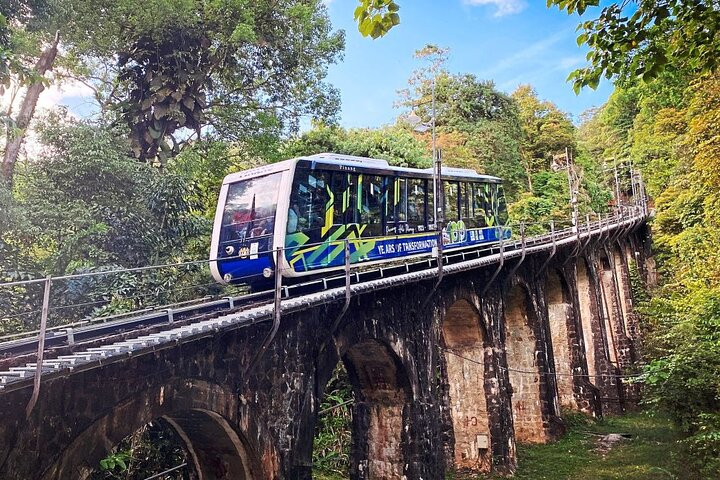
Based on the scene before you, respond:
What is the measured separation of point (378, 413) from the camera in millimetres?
9547

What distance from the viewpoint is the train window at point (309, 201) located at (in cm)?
845

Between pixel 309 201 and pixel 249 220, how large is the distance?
1.03 m

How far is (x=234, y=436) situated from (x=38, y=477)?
7.67 feet

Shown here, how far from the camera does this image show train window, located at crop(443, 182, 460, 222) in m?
12.7

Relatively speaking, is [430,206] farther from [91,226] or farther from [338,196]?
[91,226]

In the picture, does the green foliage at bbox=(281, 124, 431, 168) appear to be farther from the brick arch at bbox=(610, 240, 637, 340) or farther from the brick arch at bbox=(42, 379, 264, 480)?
the brick arch at bbox=(42, 379, 264, 480)

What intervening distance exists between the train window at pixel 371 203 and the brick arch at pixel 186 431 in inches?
191

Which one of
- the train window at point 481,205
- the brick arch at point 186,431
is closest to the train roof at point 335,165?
the train window at point 481,205

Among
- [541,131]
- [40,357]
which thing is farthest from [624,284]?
[40,357]

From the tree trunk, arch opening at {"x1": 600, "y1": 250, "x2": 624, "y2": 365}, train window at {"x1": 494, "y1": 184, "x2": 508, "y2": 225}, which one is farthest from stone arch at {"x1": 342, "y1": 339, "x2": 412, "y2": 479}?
arch opening at {"x1": 600, "y1": 250, "x2": 624, "y2": 365}

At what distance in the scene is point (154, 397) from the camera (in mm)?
4816

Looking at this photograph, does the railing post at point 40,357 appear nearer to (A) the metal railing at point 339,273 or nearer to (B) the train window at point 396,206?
(A) the metal railing at point 339,273

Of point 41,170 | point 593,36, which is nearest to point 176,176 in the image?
point 41,170

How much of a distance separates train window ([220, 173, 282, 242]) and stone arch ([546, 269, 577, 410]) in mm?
11810
